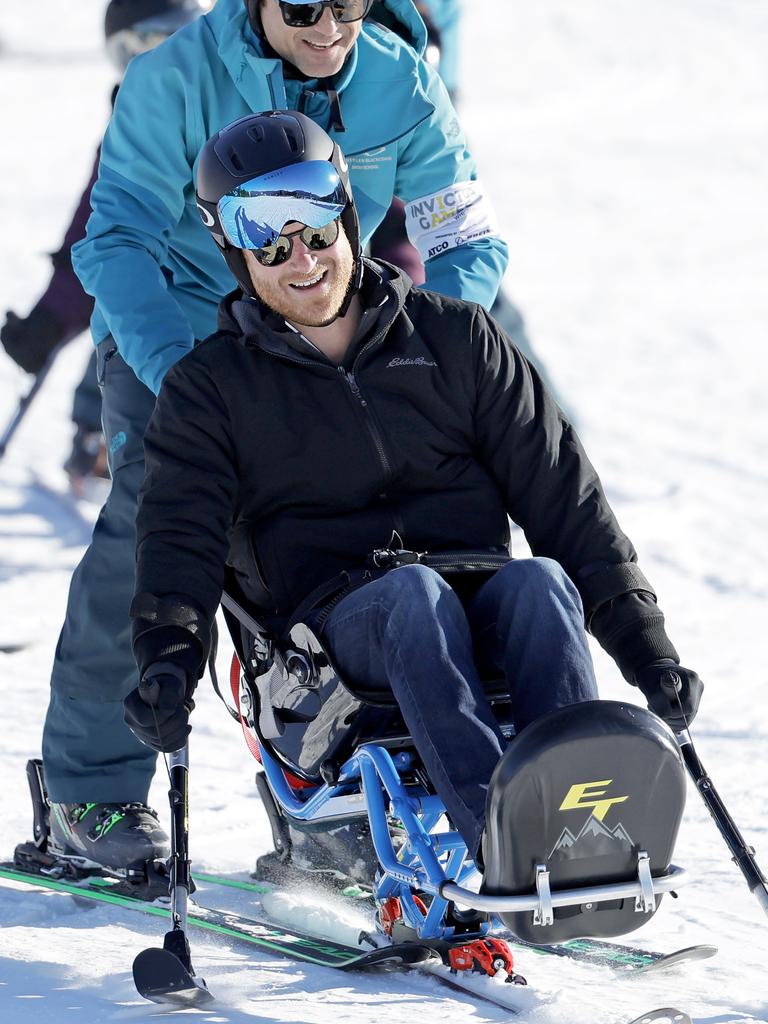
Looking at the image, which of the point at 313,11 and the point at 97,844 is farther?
the point at 97,844

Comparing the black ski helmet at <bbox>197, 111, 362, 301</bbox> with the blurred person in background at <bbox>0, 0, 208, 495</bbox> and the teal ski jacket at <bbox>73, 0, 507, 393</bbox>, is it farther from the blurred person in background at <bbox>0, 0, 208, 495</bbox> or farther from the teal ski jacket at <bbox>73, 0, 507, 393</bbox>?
the blurred person in background at <bbox>0, 0, 208, 495</bbox>

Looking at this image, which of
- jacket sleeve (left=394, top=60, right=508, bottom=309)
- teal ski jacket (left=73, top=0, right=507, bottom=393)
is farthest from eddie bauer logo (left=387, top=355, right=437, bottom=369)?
jacket sleeve (left=394, top=60, right=508, bottom=309)

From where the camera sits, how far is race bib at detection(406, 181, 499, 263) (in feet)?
14.5

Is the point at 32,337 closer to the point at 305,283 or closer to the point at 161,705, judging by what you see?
the point at 305,283

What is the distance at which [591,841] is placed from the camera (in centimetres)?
301

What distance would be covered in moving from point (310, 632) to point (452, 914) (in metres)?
0.66

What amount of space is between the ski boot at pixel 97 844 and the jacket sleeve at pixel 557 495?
4.21 feet

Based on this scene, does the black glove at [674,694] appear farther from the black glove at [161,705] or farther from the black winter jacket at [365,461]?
the black glove at [161,705]

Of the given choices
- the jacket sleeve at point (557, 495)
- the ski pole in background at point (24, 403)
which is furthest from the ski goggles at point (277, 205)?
the ski pole in background at point (24, 403)

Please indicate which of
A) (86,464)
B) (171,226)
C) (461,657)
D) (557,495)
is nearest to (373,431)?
(557,495)

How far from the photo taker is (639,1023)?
298cm

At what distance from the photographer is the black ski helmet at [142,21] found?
695cm

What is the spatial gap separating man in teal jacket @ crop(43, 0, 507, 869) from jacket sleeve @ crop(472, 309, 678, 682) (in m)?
0.62

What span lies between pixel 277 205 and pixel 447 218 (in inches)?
34.8
